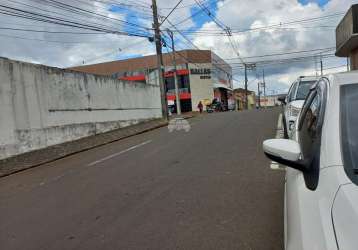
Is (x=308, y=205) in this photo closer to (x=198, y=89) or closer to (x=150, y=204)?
(x=150, y=204)

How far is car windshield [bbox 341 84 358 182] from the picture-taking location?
82.2 inches

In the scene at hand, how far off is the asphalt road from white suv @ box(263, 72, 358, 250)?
1.85 meters

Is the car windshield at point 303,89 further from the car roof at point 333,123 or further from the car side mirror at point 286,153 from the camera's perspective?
the car side mirror at point 286,153

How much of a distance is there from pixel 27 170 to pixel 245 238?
8.22m

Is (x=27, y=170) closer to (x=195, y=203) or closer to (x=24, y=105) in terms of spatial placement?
(x=24, y=105)

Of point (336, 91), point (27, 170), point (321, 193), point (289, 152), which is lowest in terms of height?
point (27, 170)

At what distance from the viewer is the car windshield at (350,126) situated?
2.09m

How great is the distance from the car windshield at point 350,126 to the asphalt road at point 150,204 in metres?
2.06

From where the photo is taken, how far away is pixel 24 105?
13508mm

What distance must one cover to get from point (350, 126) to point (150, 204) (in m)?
4.07

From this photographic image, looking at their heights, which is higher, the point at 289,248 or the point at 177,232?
the point at 289,248

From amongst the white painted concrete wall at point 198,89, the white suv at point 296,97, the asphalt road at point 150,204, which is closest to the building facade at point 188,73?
the white painted concrete wall at point 198,89

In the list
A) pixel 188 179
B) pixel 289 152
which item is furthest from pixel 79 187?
pixel 289 152

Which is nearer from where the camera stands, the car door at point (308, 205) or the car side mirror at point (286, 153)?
the car door at point (308, 205)
